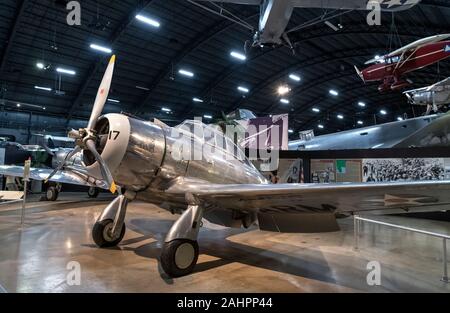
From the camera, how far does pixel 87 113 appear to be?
24.2 m

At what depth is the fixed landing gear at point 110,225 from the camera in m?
5.08

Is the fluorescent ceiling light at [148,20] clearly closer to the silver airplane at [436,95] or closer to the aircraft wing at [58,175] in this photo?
the aircraft wing at [58,175]

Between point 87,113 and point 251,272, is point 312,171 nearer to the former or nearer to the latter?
point 251,272

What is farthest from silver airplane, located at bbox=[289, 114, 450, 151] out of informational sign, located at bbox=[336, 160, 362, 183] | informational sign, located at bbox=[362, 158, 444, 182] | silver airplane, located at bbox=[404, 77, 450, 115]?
informational sign, located at bbox=[336, 160, 362, 183]

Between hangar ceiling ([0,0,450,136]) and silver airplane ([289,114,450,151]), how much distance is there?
5011mm

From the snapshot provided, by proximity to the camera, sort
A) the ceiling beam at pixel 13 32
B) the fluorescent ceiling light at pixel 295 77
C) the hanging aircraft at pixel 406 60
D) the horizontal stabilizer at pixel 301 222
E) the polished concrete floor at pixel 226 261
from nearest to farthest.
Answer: the polished concrete floor at pixel 226 261 → the horizontal stabilizer at pixel 301 222 → the hanging aircraft at pixel 406 60 → the ceiling beam at pixel 13 32 → the fluorescent ceiling light at pixel 295 77

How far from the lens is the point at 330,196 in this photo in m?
3.32

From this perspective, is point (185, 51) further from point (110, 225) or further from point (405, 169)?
point (110, 225)

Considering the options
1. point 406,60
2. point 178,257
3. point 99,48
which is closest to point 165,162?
point 178,257

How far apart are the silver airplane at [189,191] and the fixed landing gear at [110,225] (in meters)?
0.02

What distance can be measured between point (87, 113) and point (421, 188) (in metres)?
25.6

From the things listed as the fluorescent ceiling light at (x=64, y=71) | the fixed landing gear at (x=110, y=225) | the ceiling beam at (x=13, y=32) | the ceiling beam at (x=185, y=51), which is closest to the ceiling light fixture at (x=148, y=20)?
the ceiling beam at (x=185, y=51)

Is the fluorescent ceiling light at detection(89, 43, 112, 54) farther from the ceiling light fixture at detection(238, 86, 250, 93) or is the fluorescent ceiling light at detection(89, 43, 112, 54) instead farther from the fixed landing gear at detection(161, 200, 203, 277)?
the fixed landing gear at detection(161, 200, 203, 277)

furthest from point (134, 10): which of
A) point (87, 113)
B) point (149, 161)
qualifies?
point (149, 161)
